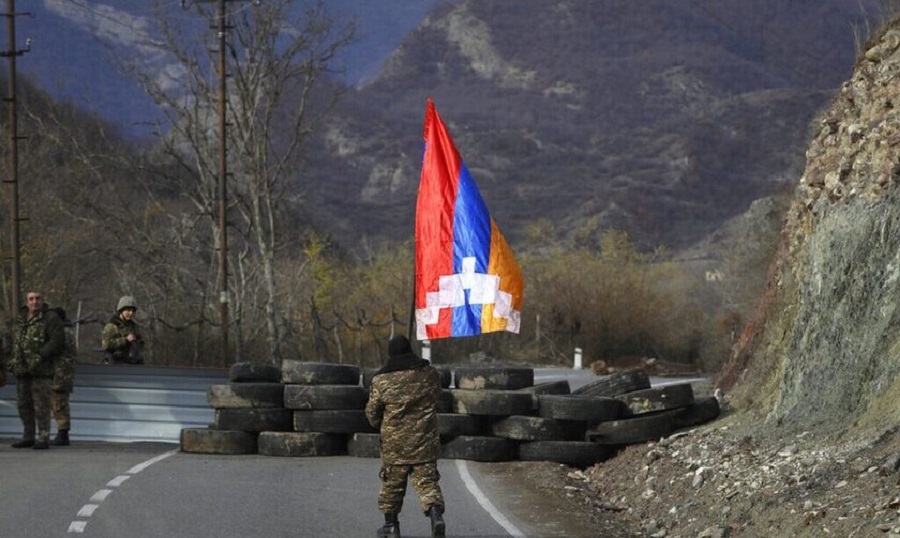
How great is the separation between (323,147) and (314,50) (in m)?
132

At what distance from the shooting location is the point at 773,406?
17.3m

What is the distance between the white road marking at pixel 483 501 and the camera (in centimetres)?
1294

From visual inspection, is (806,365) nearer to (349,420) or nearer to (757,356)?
(757,356)

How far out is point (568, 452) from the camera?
18375 millimetres

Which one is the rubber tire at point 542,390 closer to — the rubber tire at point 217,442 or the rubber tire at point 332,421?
the rubber tire at point 332,421

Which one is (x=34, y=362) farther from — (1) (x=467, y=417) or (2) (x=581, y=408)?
(2) (x=581, y=408)

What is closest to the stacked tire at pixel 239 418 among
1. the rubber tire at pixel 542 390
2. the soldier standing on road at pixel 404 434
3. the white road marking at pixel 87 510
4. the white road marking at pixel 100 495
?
the rubber tire at pixel 542 390

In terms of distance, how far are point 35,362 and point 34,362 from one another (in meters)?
0.01

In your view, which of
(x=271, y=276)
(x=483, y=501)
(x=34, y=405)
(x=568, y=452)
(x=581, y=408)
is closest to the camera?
(x=483, y=501)

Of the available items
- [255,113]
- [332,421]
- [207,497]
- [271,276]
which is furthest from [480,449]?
[255,113]

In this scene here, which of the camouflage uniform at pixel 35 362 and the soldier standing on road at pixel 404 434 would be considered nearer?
the soldier standing on road at pixel 404 434

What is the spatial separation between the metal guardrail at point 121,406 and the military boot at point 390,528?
31.7 feet

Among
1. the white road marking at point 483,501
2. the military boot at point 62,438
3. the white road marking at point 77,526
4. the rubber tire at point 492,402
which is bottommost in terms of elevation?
the white road marking at point 483,501

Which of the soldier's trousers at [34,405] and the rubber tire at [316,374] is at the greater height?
the rubber tire at [316,374]
